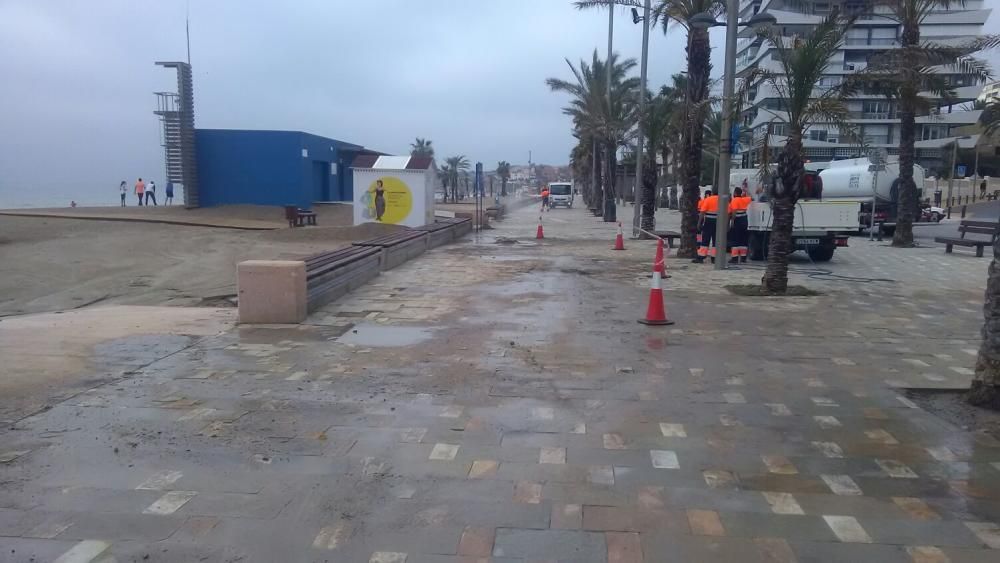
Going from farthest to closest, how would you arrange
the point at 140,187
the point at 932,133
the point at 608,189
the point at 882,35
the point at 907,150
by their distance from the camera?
the point at 932,133
the point at 882,35
the point at 140,187
the point at 608,189
the point at 907,150

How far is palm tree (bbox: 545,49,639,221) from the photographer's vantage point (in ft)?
128

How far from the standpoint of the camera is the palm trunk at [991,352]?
618 centimetres

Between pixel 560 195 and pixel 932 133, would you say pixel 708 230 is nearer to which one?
pixel 560 195

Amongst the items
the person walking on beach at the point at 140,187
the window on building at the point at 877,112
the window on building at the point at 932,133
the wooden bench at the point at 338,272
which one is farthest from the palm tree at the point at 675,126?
the window on building at the point at 932,133

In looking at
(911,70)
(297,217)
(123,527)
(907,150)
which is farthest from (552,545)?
(297,217)

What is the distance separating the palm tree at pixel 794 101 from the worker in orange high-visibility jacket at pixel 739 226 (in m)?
5.60

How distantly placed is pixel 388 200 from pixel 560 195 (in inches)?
1508

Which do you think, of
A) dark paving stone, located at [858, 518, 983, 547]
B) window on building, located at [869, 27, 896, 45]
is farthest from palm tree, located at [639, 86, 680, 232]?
window on building, located at [869, 27, 896, 45]

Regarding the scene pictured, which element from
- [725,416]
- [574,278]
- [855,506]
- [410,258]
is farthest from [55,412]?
[410,258]

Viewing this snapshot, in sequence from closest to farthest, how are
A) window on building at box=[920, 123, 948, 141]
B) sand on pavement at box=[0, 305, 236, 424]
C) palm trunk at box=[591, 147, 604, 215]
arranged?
sand on pavement at box=[0, 305, 236, 424], palm trunk at box=[591, 147, 604, 215], window on building at box=[920, 123, 948, 141]

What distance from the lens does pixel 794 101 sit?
1216 cm

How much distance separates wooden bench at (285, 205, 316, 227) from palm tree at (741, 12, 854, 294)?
21.2m

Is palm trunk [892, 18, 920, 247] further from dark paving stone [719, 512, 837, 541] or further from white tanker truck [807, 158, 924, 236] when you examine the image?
dark paving stone [719, 512, 837, 541]

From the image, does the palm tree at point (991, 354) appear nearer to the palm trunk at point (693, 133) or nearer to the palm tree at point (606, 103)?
the palm trunk at point (693, 133)
